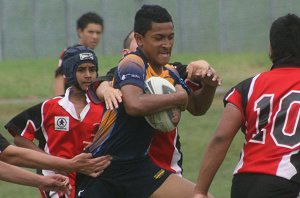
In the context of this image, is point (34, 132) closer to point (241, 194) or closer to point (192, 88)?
point (192, 88)

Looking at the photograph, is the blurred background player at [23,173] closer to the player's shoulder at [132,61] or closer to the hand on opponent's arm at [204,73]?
the player's shoulder at [132,61]

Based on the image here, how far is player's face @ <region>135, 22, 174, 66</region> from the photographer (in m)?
6.33

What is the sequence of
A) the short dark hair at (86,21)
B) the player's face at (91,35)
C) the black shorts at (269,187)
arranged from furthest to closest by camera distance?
1. the short dark hair at (86,21)
2. the player's face at (91,35)
3. the black shorts at (269,187)

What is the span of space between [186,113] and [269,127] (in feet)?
41.9

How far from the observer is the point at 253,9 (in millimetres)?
33062

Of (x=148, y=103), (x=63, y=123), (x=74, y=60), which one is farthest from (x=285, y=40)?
(x=74, y=60)

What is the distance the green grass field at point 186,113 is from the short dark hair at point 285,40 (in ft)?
16.0

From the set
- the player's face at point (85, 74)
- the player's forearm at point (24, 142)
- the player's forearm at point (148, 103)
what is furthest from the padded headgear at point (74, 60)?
the player's forearm at point (148, 103)

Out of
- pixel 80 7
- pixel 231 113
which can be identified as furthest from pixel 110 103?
pixel 80 7

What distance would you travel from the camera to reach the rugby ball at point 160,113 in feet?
20.3

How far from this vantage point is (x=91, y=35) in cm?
1162

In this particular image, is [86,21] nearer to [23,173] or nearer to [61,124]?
[61,124]

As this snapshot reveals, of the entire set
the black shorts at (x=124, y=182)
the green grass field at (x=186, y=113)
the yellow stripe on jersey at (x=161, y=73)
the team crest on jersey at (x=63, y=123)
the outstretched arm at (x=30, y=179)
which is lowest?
the green grass field at (x=186, y=113)

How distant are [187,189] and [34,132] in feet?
4.55
